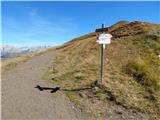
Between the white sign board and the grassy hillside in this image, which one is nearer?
the grassy hillside

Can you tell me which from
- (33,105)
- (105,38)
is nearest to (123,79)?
(105,38)

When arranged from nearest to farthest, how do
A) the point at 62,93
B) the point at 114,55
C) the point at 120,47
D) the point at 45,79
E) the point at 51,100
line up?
the point at 51,100 → the point at 62,93 → the point at 45,79 → the point at 114,55 → the point at 120,47

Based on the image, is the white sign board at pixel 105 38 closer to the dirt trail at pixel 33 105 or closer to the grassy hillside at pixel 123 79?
the grassy hillside at pixel 123 79

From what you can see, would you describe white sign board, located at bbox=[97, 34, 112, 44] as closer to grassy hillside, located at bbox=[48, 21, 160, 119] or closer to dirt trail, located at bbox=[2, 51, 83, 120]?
grassy hillside, located at bbox=[48, 21, 160, 119]

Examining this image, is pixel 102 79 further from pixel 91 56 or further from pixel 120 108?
pixel 91 56

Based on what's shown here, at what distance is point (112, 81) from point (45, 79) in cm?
445

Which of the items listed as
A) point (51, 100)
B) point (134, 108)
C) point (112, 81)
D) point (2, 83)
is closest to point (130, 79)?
point (112, 81)

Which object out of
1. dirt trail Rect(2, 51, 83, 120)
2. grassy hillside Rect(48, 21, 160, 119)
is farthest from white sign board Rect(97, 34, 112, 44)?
dirt trail Rect(2, 51, 83, 120)

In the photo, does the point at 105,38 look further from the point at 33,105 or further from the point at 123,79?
the point at 33,105

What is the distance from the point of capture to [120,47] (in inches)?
853

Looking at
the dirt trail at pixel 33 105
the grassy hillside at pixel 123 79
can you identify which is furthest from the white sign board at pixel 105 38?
the dirt trail at pixel 33 105

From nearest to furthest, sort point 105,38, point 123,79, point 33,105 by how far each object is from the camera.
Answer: point 33,105 < point 105,38 < point 123,79

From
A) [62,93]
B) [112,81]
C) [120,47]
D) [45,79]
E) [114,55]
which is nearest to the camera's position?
[62,93]

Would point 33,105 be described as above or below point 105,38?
below
